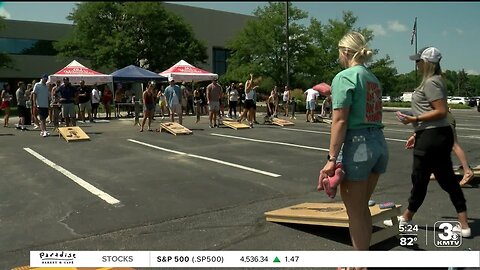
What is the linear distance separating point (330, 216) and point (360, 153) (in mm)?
1244

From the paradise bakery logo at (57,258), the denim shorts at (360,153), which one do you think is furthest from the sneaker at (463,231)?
the paradise bakery logo at (57,258)

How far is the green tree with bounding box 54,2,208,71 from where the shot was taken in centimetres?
4131

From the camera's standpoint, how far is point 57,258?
3.33 metres

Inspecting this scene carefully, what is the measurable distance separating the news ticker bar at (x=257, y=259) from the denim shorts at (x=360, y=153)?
22.3 inches

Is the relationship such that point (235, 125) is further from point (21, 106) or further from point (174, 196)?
point (174, 196)

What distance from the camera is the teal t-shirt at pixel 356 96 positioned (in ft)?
10.2

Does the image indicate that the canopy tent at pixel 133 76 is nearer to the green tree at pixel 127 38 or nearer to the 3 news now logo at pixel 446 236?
the green tree at pixel 127 38

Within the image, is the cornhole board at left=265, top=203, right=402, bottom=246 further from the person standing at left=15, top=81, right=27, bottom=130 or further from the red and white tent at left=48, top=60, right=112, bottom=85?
the red and white tent at left=48, top=60, right=112, bottom=85

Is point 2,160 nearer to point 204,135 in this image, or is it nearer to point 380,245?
point 204,135

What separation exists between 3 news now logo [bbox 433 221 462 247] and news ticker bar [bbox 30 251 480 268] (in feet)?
3.93

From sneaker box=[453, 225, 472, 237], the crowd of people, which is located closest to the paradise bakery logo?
the crowd of people

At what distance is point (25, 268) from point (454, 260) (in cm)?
328

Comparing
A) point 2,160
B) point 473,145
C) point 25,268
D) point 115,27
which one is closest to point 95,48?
point 115,27

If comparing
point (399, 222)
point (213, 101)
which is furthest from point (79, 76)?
point (399, 222)
